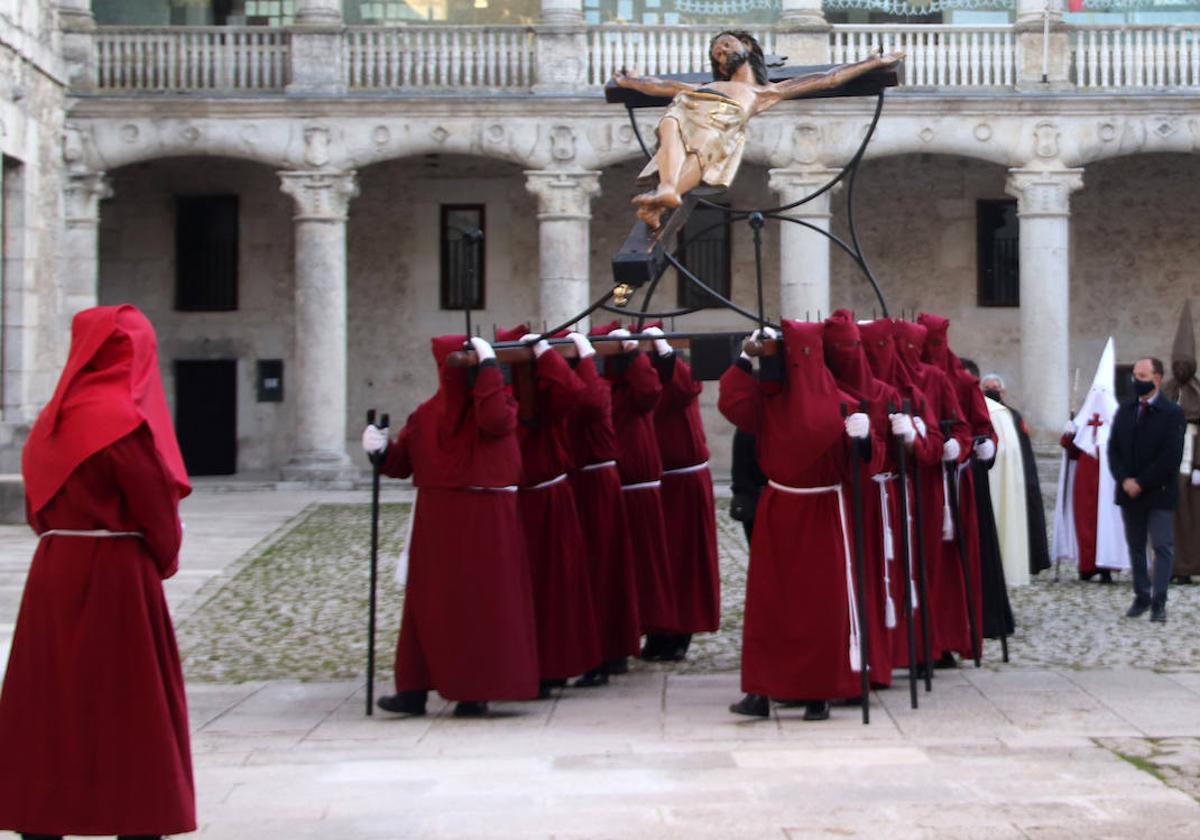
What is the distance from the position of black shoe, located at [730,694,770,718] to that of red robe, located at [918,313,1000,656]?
204 cm

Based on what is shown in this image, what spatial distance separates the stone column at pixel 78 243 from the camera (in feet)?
77.7

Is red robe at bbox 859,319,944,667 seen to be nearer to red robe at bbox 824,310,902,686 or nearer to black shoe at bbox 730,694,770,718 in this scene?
red robe at bbox 824,310,902,686

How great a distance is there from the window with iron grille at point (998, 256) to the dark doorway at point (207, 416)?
1083 centimetres

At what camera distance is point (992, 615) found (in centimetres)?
1088

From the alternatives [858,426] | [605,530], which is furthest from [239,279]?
[858,426]

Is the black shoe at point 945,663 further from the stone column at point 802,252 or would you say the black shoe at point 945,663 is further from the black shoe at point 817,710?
the stone column at point 802,252

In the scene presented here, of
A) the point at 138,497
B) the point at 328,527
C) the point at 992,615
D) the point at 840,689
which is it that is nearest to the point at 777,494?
the point at 840,689

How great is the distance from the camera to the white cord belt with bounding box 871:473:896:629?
9.10 m

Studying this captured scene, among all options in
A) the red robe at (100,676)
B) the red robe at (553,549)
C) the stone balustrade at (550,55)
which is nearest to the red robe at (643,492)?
the red robe at (553,549)

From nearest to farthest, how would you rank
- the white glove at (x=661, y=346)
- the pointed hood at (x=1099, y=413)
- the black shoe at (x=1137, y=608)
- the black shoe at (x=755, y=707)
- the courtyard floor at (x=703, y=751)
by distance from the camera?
the courtyard floor at (x=703, y=751) < the black shoe at (x=755, y=707) < the white glove at (x=661, y=346) < the black shoe at (x=1137, y=608) < the pointed hood at (x=1099, y=413)

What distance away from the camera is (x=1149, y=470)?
11922 mm

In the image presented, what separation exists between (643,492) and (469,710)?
1.96 metres

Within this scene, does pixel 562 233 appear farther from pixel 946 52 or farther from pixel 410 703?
pixel 410 703

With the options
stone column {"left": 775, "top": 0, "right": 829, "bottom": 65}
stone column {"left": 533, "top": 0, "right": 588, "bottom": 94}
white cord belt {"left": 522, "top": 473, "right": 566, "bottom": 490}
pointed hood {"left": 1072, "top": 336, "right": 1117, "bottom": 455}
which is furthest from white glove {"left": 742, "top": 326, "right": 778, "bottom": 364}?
stone column {"left": 775, "top": 0, "right": 829, "bottom": 65}
